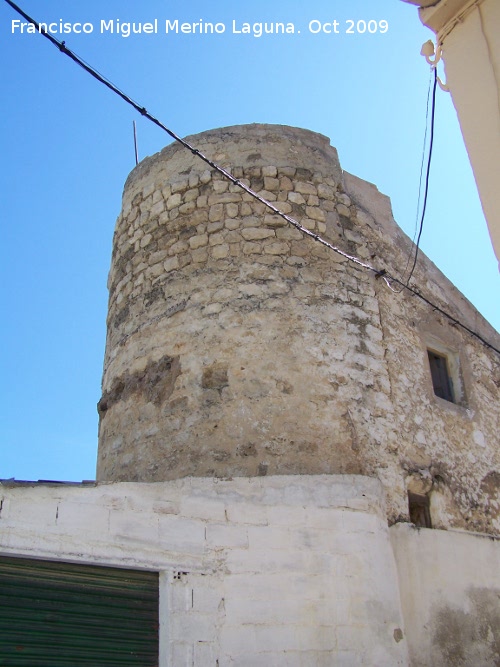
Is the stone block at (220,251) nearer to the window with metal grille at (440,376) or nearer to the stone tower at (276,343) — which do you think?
the stone tower at (276,343)

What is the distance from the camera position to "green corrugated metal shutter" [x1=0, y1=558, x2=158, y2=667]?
454 centimetres

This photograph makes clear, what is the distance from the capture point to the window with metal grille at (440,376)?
771 cm

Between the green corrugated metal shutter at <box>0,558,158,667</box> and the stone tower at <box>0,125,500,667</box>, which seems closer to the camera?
the green corrugated metal shutter at <box>0,558,158,667</box>

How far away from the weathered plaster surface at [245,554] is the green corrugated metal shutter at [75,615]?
3.3 inches

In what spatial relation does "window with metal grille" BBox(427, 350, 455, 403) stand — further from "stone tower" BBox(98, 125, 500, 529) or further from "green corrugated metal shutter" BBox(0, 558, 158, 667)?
"green corrugated metal shutter" BBox(0, 558, 158, 667)

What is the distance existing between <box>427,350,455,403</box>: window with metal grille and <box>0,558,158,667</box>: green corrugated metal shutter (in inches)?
145

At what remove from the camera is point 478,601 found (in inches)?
248

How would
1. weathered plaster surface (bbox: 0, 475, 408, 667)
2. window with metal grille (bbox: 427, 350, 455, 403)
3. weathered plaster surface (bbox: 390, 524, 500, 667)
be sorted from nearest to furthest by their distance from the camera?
weathered plaster surface (bbox: 0, 475, 408, 667) → weathered plaster surface (bbox: 390, 524, 500, 667) → window with metal grille (bbox: 427, 350, 455, 403)

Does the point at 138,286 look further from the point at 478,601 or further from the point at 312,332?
the point at 478,601

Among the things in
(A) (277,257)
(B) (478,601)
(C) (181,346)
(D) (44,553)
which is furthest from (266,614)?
(A) (277,257)

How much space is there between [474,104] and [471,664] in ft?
13.1

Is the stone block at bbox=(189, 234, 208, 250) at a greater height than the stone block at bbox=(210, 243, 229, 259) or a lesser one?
greater

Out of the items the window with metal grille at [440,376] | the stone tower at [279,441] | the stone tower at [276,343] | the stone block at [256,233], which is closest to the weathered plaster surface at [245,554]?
the stone tower at [279,441]

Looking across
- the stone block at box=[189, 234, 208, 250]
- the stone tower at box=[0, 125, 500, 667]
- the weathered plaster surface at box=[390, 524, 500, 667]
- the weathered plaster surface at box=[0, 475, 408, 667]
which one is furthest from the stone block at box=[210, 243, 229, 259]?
the weathered plaster surface at box=[390, 524, 500, 667]
